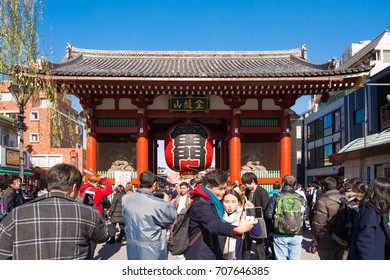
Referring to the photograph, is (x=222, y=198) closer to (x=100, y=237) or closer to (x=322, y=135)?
(x=100, y=237)

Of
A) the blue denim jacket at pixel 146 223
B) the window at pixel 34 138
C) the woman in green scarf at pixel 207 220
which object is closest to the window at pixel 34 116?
the window at pixel 34 138

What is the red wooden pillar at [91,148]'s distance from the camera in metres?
12.5

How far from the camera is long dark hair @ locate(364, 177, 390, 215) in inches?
125

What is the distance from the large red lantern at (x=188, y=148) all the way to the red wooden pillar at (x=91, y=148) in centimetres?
259

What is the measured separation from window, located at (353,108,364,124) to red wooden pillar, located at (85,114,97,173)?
70.6 ft

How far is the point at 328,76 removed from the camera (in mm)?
11312

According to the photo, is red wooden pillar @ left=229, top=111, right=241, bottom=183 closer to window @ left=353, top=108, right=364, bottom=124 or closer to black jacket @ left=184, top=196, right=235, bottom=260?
black jacket @ left=184, top=196, right=235, bottom=260

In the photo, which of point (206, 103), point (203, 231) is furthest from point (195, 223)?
point (206, 103)

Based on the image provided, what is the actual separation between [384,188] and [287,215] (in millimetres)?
1911

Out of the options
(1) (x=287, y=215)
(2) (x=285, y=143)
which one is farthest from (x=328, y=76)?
(1) (x=287, y=215)

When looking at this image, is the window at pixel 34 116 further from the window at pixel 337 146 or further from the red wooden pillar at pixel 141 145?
the window at pixel 337 146

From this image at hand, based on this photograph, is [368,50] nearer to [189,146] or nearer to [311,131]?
[311,131]

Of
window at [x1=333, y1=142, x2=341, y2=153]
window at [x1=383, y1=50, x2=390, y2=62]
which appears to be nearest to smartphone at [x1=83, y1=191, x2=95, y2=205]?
window at [x1=383, y1=50, x2=390, y2=62]

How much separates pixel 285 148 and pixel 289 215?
26.0 ft
